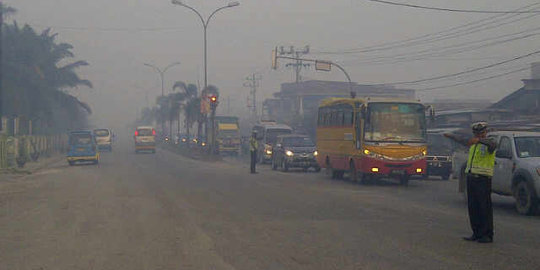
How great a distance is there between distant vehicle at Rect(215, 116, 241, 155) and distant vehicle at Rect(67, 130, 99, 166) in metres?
15.7

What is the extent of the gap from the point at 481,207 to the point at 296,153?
2119 centimetres

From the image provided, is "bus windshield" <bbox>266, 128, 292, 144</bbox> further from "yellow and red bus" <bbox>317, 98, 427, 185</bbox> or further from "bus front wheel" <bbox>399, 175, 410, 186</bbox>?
"yellow and red bus" <bbox>317, 98, 427, 185</bbox>

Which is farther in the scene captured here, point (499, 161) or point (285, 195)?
point (285, 195)

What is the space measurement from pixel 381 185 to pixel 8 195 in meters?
12.3

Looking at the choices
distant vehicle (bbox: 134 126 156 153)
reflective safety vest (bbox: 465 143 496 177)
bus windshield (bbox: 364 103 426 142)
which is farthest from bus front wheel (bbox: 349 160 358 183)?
distant vehicle (bbox: 134 126 156 153)

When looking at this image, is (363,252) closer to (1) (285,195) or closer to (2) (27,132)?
(1) (285,195)

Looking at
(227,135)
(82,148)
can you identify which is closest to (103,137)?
(227,135)

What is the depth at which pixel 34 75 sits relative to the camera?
50625mm

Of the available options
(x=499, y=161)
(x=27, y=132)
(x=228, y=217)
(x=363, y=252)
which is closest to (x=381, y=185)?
(x=499, y=161)

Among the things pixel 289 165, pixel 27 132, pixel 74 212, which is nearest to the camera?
pixel 74 212

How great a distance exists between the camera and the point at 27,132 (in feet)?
183

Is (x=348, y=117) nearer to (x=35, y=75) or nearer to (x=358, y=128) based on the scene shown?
(x=358, y=128)

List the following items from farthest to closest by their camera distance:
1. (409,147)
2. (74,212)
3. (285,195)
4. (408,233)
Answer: (409,147) → (285,195) → (74,212) → (408,233)

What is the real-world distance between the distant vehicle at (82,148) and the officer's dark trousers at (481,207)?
114ft
